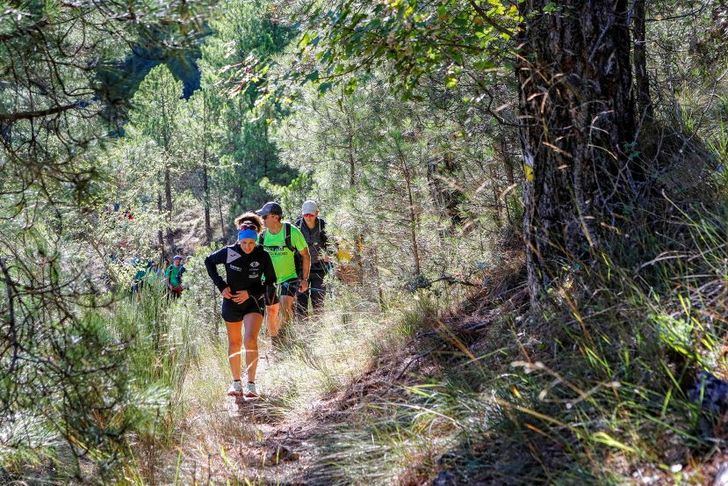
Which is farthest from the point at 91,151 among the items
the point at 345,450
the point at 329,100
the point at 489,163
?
the point at 329,100

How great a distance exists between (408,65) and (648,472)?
3.60m

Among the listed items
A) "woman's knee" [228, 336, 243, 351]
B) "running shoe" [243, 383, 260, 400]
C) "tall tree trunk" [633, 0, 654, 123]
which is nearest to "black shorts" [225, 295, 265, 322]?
"woman's knee" [228, 336, 243, 351]

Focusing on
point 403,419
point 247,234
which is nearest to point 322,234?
point 247,234

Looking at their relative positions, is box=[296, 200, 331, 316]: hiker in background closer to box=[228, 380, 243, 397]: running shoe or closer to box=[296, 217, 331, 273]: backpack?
box=[296, 217, 331, 273]: backpack

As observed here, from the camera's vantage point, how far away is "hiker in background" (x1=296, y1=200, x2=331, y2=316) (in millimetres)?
8773

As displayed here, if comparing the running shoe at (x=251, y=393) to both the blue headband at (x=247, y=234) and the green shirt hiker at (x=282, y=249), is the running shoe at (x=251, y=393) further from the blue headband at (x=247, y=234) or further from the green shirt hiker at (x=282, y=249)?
the green shirt hiker at (x=282, y=249)

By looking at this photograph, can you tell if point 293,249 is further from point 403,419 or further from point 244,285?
point 403,419

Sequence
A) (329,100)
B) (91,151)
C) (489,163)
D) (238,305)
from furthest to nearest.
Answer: (329,100) → (489,163) → (238,305) → (91,151)

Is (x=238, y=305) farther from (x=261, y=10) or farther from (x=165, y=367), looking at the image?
(x=261, y=10)

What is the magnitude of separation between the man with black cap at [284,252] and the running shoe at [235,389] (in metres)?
1.69

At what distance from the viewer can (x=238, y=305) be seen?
6.51 meters

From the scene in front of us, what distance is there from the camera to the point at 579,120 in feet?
13.7

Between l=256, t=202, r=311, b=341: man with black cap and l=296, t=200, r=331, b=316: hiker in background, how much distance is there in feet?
1.47

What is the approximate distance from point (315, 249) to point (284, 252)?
940mm
